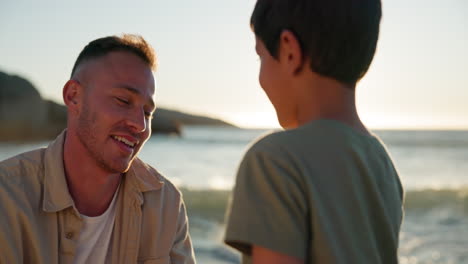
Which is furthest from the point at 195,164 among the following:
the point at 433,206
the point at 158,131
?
the point at 158,131

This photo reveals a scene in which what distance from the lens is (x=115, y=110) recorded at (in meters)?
2.61

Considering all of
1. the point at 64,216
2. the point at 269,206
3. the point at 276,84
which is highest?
the point at 276,84

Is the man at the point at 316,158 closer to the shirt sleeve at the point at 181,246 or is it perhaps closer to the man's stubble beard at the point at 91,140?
the man's stubble beard at the point at 91,140

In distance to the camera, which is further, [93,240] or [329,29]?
[93,240]

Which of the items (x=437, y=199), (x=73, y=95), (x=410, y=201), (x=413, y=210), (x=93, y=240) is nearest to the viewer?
(x=93, y=240)

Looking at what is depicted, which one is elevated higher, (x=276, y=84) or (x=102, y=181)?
(x=276, y=84)

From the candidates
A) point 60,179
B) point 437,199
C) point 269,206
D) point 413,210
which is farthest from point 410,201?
point 269,206

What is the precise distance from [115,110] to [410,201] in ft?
27.0

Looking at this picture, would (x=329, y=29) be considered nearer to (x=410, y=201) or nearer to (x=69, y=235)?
(x=69, y=235)

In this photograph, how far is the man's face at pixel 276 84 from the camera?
120 centimetres

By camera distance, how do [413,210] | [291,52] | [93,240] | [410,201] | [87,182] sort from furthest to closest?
[410,201] < [413,210] < [87,182] < [93,240] < [291,52]

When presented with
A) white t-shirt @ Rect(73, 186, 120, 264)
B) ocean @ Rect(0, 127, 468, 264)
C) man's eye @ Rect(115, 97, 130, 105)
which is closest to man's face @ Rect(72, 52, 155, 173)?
man's eye @ Rect(115, 97, 130, 105)

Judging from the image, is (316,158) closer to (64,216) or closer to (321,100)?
(321,100)

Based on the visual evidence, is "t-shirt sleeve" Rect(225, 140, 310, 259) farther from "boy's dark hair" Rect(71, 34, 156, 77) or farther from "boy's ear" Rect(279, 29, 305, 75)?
"boy's dark hair" Rect(71, 34, 156, 77)
